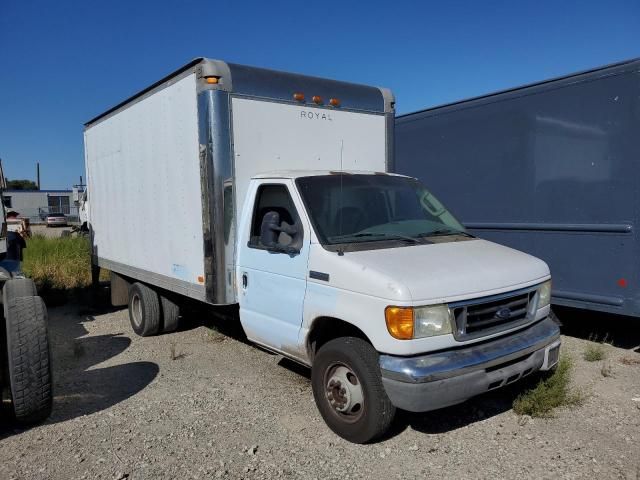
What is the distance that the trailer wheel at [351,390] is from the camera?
379 cm

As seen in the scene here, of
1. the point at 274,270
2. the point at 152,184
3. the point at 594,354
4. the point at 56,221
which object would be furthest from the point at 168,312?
the point at 56,221

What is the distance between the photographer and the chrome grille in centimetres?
374

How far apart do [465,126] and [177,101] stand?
3859 mm

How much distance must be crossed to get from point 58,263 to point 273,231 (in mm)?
10129

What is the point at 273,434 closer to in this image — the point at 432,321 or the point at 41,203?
the point at 432,321

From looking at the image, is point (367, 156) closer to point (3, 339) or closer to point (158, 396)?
point (158, 396)

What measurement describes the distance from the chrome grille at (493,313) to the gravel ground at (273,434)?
90 centimetres

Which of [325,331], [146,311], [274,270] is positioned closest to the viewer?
[325,331]

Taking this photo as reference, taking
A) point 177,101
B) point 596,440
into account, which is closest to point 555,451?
point 596,440

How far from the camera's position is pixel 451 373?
3.59 meters

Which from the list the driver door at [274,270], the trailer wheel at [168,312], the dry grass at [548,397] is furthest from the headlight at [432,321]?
the trailer wheel at [168,312]

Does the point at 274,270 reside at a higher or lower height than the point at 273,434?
higher

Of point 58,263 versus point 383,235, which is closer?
point 383,235

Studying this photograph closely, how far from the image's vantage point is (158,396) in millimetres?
5125
